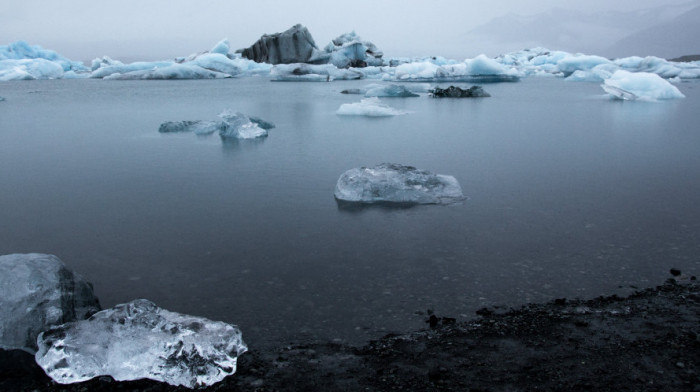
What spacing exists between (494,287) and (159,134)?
23.9ft

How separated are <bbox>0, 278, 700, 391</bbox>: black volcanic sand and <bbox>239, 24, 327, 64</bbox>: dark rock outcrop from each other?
36.8 m

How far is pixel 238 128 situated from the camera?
8.48 metres

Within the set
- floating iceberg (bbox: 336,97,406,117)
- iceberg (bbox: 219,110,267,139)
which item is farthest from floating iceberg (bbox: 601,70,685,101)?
iceberg (bbox: 219,110,267,139)

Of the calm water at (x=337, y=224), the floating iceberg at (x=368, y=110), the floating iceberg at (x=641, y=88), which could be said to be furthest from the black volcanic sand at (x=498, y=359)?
the floating iceberg at (x=641, y=88)

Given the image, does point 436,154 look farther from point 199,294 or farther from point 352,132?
point 199,294

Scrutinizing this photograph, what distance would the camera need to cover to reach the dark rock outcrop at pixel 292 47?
3766 centimetres

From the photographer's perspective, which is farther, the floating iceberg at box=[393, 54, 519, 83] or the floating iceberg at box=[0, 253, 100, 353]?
the floating iceberg at box=[393, 54, 519, 83]

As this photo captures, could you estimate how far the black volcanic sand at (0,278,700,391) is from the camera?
2.14 meters

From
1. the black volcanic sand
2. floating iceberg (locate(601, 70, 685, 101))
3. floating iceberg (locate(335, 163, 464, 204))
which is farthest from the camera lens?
floating iceberg (locate(601, 70, 685, 101))

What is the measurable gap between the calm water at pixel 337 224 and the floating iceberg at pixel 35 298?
28 centimetres

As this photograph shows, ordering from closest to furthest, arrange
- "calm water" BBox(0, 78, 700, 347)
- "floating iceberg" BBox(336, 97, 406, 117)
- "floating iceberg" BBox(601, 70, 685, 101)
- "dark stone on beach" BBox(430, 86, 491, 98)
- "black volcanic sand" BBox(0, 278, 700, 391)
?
"black volcanic sand" BBox(0, 278, 700, 391) → "calm water" BBox(0, 78, 700, 347) → "floating iceberg" BBox(336, 97, 406, 117) → "floating iceberg" BBox(601, 70, 685, 101) → "dark stone on beach" BBox(430, 86, 491, 98)

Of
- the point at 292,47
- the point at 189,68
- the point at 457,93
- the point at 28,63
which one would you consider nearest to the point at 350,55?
the point at 292,47

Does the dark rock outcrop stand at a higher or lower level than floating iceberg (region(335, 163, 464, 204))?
higher

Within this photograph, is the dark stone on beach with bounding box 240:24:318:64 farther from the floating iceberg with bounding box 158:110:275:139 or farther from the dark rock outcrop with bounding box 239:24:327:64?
the floating iceberg with bounding box 158:110:275:139
